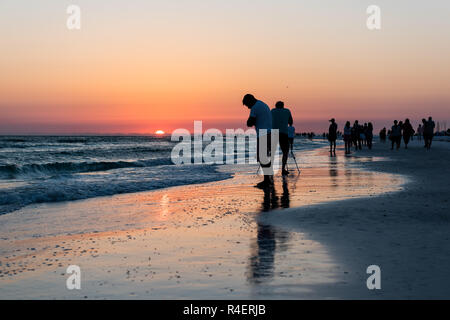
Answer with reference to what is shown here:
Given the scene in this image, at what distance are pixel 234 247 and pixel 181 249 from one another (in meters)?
0.57

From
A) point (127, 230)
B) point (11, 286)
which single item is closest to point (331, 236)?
point (127, 230)

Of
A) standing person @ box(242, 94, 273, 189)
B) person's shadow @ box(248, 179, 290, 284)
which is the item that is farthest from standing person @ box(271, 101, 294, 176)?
person's shadow @ box(248, 179, 290, 284)

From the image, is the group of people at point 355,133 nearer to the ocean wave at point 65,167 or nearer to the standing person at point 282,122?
the ocean wave at point 65,167

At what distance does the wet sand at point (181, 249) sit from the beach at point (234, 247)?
14mm

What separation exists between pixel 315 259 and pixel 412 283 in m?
0.97

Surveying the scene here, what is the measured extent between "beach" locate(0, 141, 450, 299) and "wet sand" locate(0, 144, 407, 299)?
1 cm

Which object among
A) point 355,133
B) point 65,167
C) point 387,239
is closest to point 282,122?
point 387,239

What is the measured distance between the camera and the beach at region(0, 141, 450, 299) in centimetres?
341

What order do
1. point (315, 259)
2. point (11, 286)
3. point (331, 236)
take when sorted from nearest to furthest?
point (11, 286) < point (315, 259) < point (331, 236)

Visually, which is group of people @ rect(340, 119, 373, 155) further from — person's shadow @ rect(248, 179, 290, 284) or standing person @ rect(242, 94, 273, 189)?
person's shadow @ rect(248, 179, 290, 284)

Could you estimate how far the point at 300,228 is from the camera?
560 centimetres

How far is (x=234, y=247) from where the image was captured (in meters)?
4.68

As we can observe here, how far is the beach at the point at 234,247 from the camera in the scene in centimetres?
341
